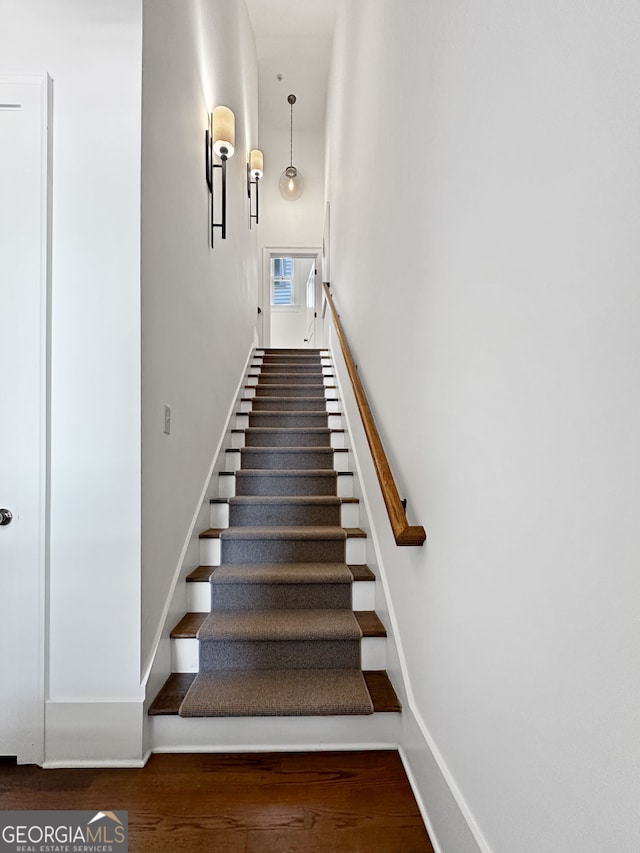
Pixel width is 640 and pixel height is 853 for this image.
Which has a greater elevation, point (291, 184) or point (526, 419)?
point (291, 184)

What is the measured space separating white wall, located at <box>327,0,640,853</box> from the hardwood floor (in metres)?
0.15

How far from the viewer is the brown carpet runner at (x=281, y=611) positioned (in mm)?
1780

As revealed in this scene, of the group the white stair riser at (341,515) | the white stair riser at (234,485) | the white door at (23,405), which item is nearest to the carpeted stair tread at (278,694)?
the white door at (23,405)

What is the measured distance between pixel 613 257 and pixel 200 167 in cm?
248

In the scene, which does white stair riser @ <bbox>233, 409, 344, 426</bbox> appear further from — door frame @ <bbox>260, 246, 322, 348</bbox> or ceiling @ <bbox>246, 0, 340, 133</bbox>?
ceiling @ <bbox>246, 0, 340, 133</bbox>

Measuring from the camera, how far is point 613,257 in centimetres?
67

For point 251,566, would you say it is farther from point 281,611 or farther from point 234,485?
point 234,485

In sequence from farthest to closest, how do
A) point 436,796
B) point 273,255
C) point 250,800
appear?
1. point 273,255
2. point 250,800
3. point 436,796

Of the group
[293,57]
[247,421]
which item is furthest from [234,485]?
[293,57]

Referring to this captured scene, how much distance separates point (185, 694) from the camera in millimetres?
1807

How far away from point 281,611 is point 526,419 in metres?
1.64

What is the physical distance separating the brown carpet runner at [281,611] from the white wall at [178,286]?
0.88ft


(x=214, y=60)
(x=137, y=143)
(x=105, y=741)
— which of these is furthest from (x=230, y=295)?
(x=105, y=741)

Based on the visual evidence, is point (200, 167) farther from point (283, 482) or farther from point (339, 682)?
point (339, 682)
